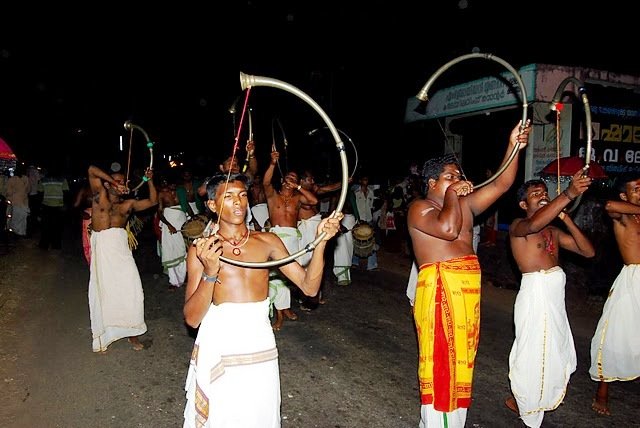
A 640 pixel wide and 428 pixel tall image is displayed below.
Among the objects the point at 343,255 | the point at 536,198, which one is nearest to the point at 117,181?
the point at 536,198

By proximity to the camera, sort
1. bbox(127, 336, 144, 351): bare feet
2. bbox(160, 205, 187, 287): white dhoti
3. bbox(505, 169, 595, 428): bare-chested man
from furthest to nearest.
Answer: bbox(160, 205, 187, 287): white dhoti < bbox(127, 336, 144, 351): bare feet < bbox(505, 169, 595, 428): bare-chested man

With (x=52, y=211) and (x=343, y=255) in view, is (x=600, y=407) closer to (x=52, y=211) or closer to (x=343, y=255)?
(x=343, y=255)

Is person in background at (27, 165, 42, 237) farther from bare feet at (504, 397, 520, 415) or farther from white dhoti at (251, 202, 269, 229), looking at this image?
bare feet at (504, 397, 520, 415)

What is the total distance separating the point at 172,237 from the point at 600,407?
8.09 m

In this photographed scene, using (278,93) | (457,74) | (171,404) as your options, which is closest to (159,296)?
(171,404)

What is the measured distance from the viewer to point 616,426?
449cm

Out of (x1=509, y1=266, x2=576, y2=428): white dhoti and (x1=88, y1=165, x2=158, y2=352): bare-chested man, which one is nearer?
(x1=509, y1=266, x2=576, y2=428): white dhoti

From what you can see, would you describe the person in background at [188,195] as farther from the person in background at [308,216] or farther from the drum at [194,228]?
the person in background at [308,216]

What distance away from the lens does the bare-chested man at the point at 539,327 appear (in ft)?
14.1

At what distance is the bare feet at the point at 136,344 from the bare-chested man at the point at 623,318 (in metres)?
5.24

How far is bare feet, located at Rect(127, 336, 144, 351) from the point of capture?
637 centimetres

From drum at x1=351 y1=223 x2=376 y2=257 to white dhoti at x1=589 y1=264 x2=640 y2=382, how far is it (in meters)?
6.06

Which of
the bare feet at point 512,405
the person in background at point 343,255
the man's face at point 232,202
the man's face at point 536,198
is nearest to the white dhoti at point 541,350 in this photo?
the bare feet at point 512,405

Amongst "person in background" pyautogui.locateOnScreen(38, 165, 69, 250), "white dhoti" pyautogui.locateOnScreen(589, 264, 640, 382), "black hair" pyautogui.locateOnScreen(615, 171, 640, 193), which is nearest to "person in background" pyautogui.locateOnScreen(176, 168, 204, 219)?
"person in background" pyautogui.locateOnScreen(38, 165, 69, 250)
